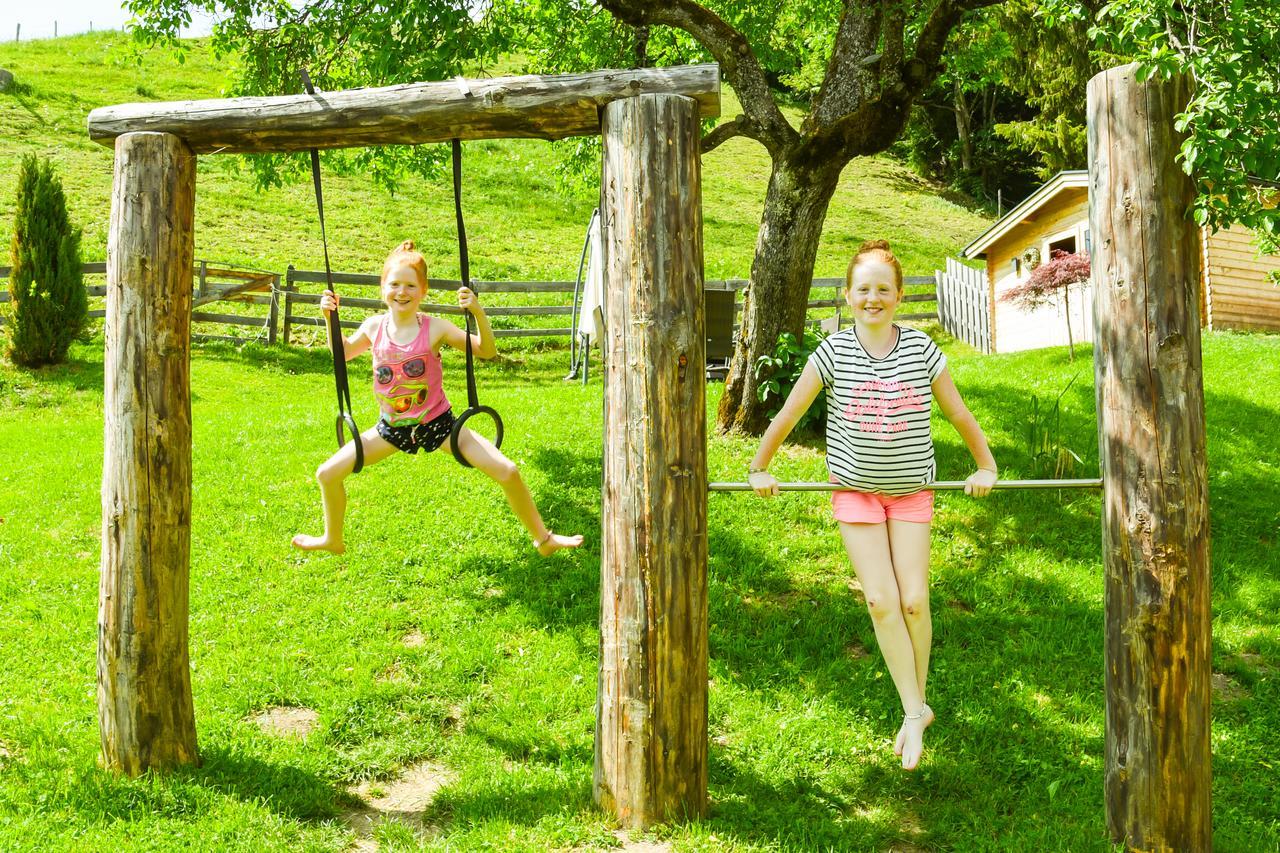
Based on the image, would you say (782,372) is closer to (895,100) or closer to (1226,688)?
(895,100)

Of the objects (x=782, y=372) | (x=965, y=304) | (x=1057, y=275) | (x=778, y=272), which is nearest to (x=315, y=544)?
(x=782, y=372)

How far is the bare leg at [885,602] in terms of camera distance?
4223 millimetres

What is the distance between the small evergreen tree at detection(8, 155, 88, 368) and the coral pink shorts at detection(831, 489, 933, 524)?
48.0ft

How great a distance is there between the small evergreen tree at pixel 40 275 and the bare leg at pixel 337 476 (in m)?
12.4

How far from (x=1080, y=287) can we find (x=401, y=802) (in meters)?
17.1

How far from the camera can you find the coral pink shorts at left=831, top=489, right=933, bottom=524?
429 centimetres

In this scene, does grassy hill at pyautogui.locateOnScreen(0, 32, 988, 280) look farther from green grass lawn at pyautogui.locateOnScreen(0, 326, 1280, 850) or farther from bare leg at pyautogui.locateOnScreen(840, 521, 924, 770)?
bare leg at pyautogui.locateOnScreen(840, 521, 924, 770)

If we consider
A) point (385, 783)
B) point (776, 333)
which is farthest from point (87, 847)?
point (776, 333)

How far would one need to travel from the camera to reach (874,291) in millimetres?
4297

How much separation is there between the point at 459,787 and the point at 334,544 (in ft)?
4.40

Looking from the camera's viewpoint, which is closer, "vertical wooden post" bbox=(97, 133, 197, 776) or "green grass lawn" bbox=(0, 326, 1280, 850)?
"green grass lawn" bbox=(0, 326, 1280, 850)

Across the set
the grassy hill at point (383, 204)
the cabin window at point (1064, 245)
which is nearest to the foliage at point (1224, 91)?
the grassy hill at point (383, 204)

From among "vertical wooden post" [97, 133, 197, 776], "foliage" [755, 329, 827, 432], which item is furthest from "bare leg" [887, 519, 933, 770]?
"foliage" [755, 329, 827, 432]

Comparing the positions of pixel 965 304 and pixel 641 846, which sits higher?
pixel 965 304
